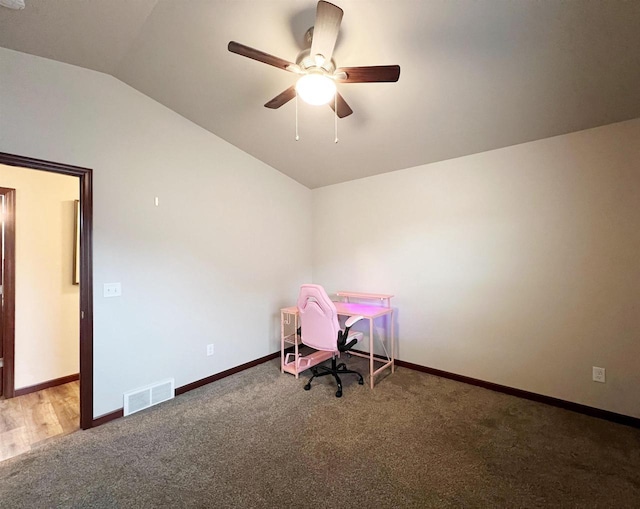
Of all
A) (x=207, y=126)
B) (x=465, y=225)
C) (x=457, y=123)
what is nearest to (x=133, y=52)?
(x=207, y=126)

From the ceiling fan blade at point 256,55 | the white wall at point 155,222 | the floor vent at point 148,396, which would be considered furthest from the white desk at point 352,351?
the ceiling fan blade at point 256,55

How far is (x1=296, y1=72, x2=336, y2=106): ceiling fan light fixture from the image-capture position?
5.51 feet

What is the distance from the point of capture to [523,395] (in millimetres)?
2740

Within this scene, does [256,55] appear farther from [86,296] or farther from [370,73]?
[86,296]

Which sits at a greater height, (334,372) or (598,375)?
(598,375)

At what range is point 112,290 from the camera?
8.02 ft

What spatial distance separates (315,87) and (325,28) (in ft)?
0.92

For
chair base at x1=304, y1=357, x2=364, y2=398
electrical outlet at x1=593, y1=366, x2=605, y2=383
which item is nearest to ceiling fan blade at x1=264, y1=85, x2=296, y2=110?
chair base at x1=304, y1=357, x2=364, y2=398

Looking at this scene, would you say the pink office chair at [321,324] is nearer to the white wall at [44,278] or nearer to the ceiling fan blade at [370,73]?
the ceiling fan blade at [370,73]

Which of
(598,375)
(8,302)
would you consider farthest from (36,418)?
(598,375)

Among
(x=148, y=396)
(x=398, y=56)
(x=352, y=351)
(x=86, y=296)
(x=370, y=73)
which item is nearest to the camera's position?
(x=370, y=73)

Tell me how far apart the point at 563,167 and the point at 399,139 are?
1.45 metres

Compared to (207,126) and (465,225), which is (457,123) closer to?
(465,225)

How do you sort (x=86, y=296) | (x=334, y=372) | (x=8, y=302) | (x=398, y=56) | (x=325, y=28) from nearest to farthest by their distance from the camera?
(x=325, y=28) → (x=398, y=56) → (x=86, y=296) → (x=8, y=302) → (x=334, y=372)
